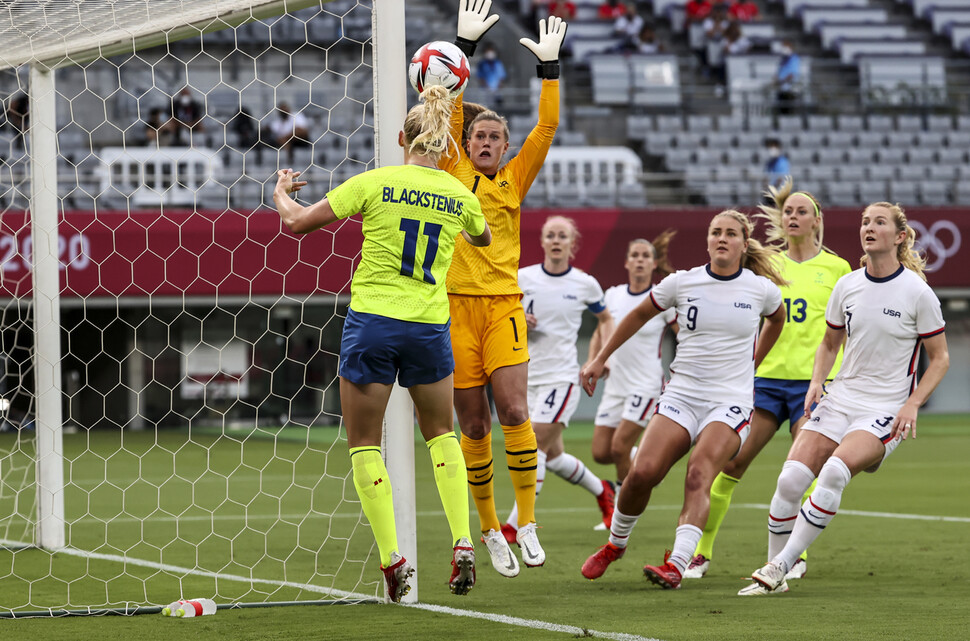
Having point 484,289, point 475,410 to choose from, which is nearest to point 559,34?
point 484,289

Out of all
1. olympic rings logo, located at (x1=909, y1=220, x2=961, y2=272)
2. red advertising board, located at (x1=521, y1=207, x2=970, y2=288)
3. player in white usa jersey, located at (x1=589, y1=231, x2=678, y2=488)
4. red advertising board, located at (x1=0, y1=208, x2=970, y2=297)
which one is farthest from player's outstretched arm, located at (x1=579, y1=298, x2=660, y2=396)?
olympic rings logo, located at (x1=909, y1=220, x2=961, y2=272)

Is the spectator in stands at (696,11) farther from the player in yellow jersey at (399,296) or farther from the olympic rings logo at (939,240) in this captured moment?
the player in yellow jersey at (399,296)

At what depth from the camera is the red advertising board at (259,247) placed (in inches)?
746

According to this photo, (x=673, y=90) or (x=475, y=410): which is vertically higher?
A: (x=673, y=90)

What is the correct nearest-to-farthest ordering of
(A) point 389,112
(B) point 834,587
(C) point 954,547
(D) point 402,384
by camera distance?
(D) point 402,384, (A) point 389,112, (B) point 834,587, (C) point 954,547

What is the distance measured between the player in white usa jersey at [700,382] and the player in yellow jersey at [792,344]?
791 mm

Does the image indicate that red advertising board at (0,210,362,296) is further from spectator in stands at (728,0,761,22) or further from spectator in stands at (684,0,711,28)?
spectator in stands at (728,0,761,22)

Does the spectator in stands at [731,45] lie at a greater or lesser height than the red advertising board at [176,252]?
greater

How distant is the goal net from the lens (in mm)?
7473

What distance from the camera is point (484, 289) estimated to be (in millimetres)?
6660

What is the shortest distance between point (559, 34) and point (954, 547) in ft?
15.1

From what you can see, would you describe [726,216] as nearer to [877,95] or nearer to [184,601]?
[184,601]

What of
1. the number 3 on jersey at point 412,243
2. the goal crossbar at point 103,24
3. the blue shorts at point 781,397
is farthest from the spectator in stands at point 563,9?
the number 3 on jersey at point 412,243

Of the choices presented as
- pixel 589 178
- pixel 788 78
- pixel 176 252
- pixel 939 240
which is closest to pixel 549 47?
pixel 176 252
